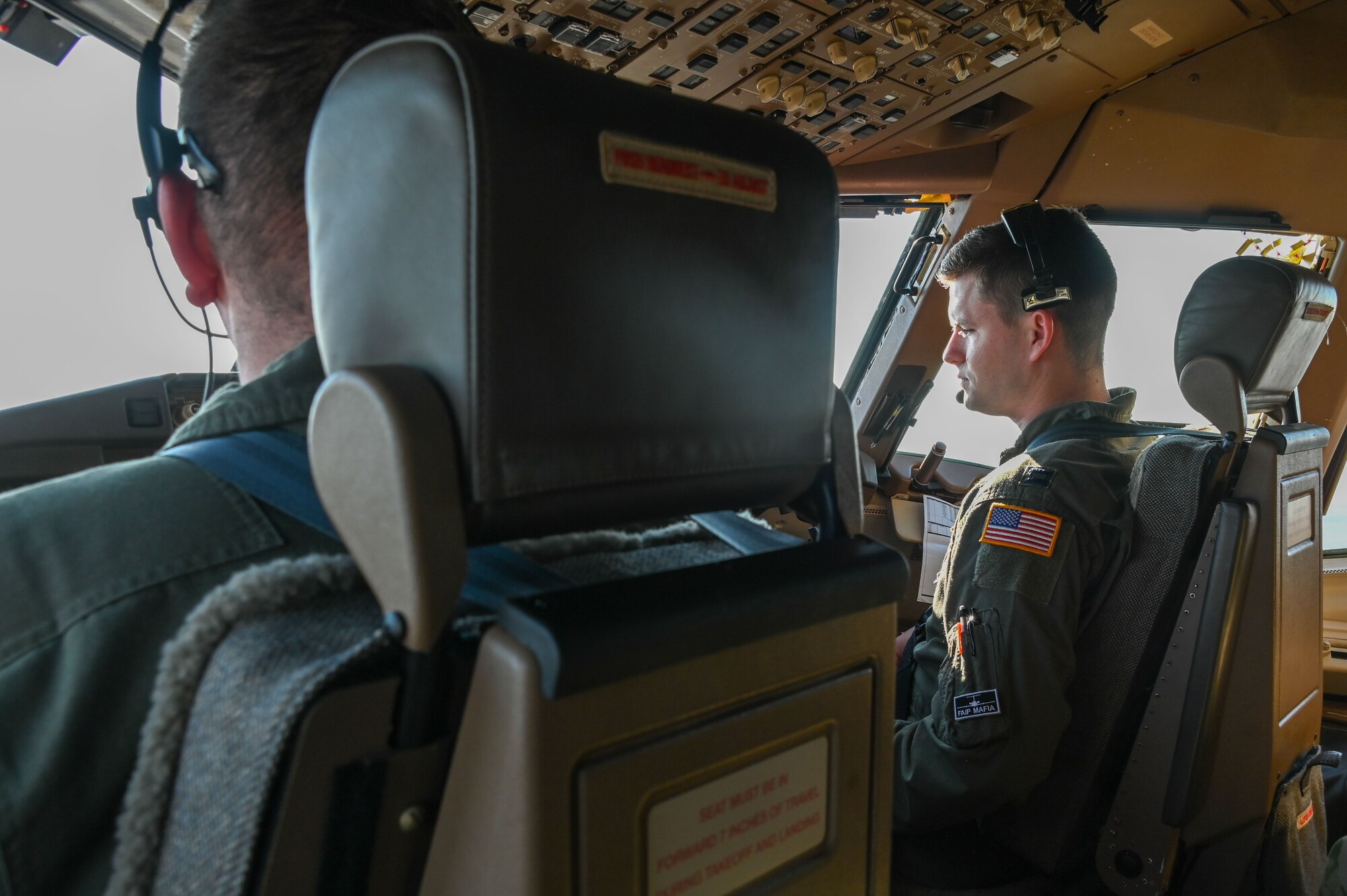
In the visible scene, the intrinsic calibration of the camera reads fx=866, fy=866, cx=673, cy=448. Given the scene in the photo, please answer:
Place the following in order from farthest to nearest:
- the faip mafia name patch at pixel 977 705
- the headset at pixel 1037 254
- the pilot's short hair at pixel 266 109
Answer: the headset at pixel 1037 254, the faip mafia name patch at pixel 977 705, the pilot's short hair at pixel 266 109

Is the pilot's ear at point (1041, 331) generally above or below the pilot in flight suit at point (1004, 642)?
above

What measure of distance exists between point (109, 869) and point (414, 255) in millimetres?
466

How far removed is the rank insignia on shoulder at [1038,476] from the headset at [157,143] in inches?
57.5

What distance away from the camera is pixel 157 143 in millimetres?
860

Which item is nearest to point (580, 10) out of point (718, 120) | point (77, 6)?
point (77, 6)

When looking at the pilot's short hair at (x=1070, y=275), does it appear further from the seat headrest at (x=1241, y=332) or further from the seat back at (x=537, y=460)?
the seat back at (x=537, y=460)

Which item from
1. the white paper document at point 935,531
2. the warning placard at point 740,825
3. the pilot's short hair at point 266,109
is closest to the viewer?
the warning placard at point 740,825

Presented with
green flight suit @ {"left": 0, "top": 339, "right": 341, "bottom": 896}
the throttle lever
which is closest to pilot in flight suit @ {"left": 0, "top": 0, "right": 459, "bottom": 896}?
green flight suit @ {"left": 0, "top": 339, "right": 341, "bottom": 896}

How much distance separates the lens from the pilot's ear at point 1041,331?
2.12 m

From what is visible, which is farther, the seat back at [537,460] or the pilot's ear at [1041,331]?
the pilot's ear at [1041,331]

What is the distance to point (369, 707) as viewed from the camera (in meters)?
0.54

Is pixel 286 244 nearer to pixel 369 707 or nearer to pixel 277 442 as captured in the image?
pixel 277 442

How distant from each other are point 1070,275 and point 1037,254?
97 millimetres

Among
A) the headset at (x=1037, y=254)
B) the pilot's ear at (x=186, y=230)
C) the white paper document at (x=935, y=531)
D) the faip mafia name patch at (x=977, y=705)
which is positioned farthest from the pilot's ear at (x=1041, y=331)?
the pilot's ear at (x=186, y=230)
